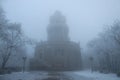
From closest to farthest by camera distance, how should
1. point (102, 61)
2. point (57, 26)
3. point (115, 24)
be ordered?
point (115, 24) < point (102, 61) < point (57, 26)

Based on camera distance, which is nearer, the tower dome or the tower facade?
the tower facade

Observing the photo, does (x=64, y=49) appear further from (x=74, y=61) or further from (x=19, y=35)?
(x=19, y=35)

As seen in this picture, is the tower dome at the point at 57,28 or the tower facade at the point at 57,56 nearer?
the tower facade at the point at 57,56

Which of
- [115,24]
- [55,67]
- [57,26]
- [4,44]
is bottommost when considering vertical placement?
[55,67]

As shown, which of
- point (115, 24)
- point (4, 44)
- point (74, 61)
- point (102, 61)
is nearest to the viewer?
point (115, 24)

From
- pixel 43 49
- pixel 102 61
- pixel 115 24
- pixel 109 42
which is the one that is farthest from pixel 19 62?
Result: pixel 115 24

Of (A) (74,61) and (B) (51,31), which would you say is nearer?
(A) (74,61)

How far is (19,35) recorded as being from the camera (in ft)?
168

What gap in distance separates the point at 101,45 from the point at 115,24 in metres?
18.4

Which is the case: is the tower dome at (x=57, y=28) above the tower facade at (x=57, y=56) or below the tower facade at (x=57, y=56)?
above

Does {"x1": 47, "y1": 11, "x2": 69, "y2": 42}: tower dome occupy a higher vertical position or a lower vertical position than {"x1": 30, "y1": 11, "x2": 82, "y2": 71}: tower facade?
higher

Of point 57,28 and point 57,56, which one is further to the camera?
point 57,28

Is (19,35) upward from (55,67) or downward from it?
upward

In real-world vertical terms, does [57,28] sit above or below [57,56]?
above
